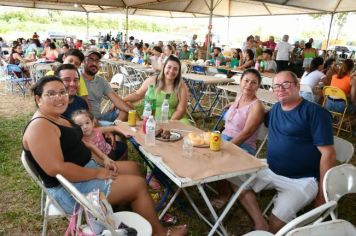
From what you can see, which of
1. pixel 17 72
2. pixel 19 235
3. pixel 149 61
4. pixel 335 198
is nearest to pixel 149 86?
pixel 19 235

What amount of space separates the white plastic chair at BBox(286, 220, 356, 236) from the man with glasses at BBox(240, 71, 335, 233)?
2.67 ft

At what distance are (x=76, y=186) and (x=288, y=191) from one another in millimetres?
1465

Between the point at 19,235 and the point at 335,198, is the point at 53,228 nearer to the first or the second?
the point at 19,235

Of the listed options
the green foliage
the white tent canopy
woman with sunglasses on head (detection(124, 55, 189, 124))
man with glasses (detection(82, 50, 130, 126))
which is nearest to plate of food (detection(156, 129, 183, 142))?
woman with sunglasses on head (detection(124, 55, 189, 124))

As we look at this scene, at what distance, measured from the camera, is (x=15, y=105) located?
6.30 meters

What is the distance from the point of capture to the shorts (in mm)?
1795

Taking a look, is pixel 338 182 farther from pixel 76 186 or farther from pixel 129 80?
pixel 129 80

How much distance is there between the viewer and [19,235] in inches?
92.7

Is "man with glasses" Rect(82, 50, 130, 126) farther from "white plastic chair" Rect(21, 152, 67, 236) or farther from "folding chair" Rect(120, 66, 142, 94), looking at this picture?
"folding chair" Rect(120, 66, 142, 94)

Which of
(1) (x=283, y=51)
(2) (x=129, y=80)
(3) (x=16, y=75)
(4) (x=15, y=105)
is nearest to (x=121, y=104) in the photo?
(2) (x=129, y=80)

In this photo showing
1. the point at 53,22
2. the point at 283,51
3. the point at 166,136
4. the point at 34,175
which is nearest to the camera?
the point at 34,175

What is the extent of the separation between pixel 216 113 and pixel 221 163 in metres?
4.37

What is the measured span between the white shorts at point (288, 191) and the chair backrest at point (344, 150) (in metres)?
0.34

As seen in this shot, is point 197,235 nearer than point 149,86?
Yes
